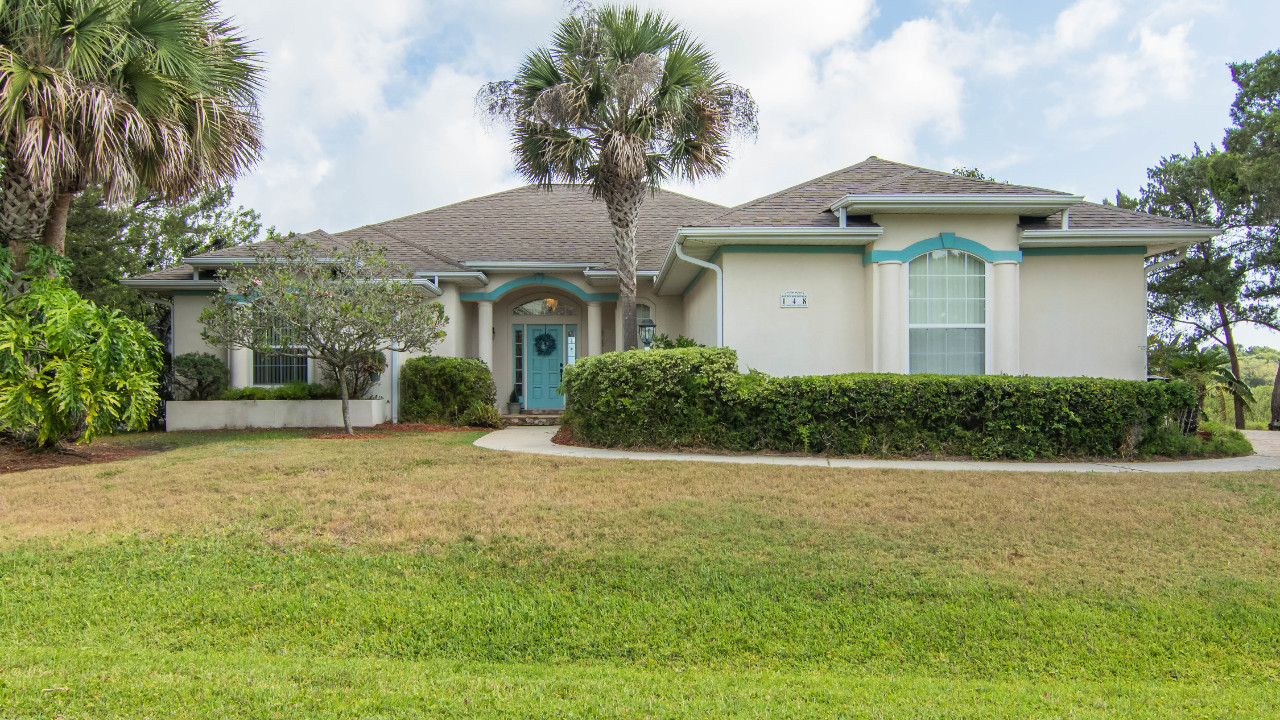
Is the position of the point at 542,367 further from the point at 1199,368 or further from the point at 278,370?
the point at 1199,368

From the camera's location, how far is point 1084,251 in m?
11.6

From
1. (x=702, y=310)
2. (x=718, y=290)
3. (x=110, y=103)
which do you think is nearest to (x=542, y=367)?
(x=702, y=310)

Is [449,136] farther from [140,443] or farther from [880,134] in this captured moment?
[880,134]

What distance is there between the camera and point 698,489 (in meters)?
7.00

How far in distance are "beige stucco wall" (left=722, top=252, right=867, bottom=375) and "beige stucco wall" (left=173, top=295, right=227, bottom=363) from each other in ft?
36.0

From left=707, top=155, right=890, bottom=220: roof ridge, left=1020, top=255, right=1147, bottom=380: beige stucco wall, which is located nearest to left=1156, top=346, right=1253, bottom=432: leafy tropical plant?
left=1020, top=255, right=1147, bottom=380: beige stucco wall

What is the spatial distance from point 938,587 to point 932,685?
1.09 m

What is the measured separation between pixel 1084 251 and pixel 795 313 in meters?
4.97

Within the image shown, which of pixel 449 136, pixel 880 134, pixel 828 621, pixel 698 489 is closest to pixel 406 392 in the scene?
pixel 449 136

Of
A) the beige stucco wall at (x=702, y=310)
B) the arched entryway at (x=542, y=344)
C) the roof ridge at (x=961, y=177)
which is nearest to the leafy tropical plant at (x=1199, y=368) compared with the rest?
the roof ridge at (x=961, y=177)

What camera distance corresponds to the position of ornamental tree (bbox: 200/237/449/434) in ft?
37.5

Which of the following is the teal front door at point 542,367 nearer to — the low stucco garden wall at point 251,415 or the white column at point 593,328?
the white column at point 593,328

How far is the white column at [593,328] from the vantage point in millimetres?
16391

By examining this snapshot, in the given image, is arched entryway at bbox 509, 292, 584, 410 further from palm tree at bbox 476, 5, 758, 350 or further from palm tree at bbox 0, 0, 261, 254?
palm tree at bbox 0, 0, 261, 254
